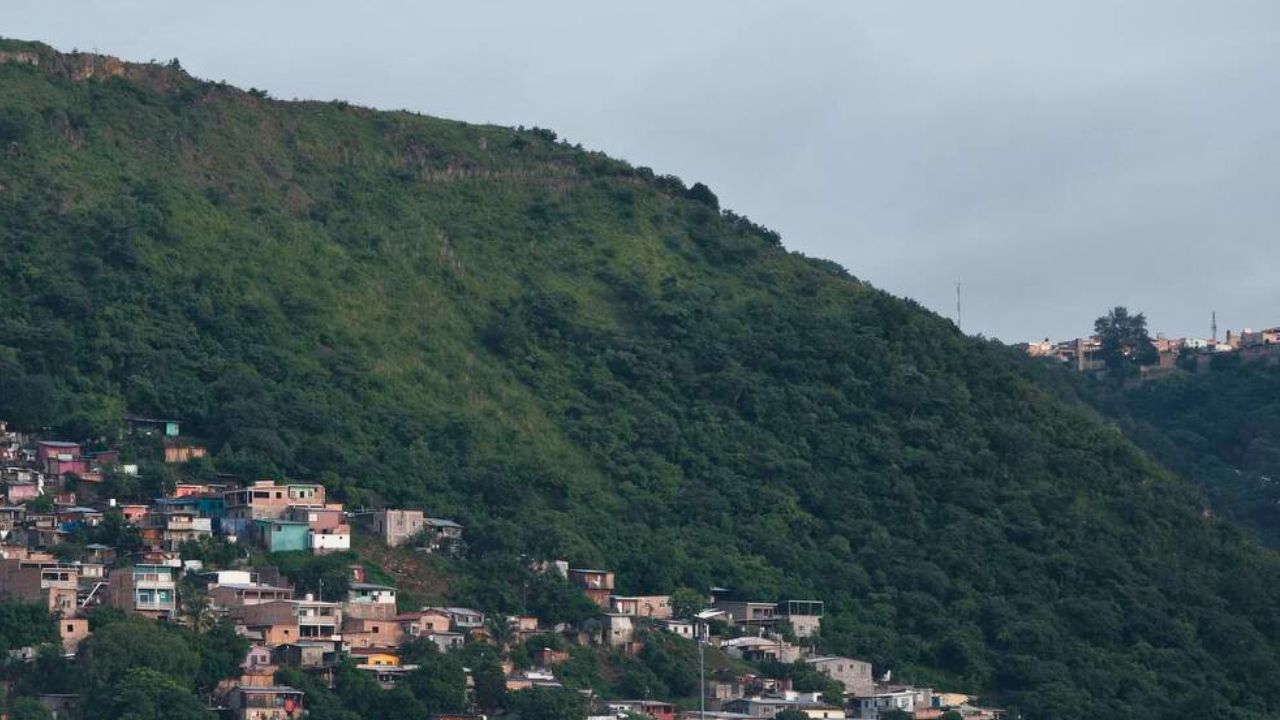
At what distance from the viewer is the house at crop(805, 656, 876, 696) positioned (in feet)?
186

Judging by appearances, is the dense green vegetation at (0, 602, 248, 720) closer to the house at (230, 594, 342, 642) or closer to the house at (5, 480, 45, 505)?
the house at (230, 594, 342, 642)

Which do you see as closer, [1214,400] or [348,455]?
[348,455]

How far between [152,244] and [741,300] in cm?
1571

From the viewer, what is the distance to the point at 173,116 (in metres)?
70.8

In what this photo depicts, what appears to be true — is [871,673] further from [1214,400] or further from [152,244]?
[1214,400]

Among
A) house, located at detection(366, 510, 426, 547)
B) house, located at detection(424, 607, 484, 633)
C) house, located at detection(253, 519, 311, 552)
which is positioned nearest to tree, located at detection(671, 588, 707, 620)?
house, located at detection(424, 607, 484, 633)

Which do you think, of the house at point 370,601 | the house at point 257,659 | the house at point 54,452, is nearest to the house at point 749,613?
the house at point 370,601

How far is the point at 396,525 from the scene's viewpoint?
186ft

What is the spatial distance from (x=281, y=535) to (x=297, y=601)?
9.84 ft

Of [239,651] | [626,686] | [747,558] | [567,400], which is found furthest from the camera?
[567,400]

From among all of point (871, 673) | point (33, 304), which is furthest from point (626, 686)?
point (33, 304)

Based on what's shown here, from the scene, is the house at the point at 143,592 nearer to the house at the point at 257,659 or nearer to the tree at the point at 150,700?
the house at the point at 257,659

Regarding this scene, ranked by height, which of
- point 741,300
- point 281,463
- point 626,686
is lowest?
point 626,686

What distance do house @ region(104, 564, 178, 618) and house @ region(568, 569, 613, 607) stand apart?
29.2ft
